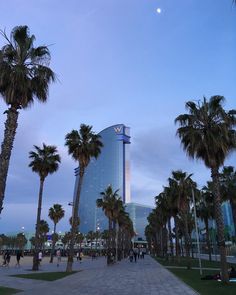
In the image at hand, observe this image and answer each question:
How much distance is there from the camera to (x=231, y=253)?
344 feet

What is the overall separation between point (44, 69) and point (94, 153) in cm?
1994

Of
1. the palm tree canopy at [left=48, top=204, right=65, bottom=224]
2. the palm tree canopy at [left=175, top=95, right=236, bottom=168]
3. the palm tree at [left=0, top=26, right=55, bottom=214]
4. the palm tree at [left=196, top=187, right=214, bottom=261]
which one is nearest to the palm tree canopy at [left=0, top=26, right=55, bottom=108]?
the palm tree at [left=0, top=26, right=55, bottom=214]

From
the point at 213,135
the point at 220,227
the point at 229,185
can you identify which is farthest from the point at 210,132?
the point at 229,185

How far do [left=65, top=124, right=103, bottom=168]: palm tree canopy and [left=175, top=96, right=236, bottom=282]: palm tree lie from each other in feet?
52.0

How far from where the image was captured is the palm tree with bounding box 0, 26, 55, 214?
17.7 meters

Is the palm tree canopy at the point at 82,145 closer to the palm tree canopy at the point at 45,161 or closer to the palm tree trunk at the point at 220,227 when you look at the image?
the palm tree canopy at the point at 45,161

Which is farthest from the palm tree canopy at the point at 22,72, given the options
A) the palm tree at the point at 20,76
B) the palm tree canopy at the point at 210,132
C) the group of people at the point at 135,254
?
the group of people at the point at 135,254

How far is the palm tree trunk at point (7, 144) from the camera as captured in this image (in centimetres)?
1611

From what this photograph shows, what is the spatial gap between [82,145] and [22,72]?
787 inches

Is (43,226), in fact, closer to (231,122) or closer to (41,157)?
(41,157)

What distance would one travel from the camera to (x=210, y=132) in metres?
22.2

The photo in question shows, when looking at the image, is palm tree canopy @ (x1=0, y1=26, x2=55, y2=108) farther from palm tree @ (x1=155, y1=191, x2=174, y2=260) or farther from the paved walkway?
palm tree @ (x1=155, y1=191, x2=174, y2=260)

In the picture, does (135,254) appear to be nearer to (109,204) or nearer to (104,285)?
(109,204)

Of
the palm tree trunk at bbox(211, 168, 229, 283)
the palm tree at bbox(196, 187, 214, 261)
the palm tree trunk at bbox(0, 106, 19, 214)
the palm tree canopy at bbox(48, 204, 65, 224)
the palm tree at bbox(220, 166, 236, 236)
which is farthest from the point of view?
the palm tree canopy at bbox(48, 204, 65, 224)
